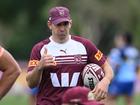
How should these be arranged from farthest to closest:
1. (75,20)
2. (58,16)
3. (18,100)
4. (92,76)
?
(75,20) < (18,100) < (58,16) < (92,76)

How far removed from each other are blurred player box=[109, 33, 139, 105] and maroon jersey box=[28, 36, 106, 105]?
8740mm

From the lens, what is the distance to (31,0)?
70438mm

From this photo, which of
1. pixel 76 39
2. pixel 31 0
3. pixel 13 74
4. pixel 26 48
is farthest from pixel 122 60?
pixel 31 0

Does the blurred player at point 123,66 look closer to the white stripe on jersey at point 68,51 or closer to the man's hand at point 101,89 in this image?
the white stripe on jersey at point 68,51

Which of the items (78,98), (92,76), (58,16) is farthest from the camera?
(58,16)

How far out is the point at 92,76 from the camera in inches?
465

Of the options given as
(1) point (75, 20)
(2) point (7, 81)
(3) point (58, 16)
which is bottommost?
(1) point (75, 20)

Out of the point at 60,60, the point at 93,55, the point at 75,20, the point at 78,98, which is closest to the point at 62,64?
the point at 60,60

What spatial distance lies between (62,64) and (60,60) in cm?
7

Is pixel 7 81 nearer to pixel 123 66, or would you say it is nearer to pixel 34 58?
pixel 34 58

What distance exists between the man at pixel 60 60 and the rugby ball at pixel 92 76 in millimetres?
96

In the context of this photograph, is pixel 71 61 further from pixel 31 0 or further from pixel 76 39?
pixel 31 0

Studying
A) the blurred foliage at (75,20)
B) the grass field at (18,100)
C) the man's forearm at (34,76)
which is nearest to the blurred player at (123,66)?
the grass field at (18,100)

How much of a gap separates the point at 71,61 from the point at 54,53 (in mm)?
255
